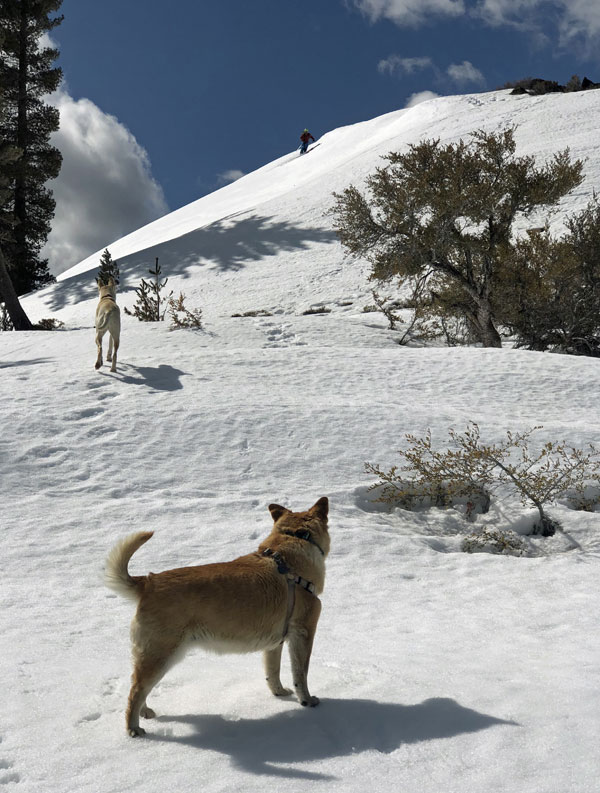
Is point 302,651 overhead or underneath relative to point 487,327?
underneath

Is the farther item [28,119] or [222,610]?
[28,119]

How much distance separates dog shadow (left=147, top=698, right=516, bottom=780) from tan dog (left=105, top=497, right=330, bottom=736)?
213 mm

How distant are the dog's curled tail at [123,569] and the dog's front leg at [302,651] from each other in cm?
94

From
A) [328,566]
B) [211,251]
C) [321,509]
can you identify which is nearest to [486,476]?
[328,566]

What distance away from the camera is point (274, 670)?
3521mm

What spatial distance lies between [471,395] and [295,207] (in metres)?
31.8

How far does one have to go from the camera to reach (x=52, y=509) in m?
7.48

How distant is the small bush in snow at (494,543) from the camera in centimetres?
712

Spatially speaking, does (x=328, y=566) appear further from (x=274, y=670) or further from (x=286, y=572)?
(x=286, y=572)

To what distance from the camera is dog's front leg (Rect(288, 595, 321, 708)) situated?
3.34 meters

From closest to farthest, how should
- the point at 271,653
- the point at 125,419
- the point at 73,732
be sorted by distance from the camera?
the point at 73,732
the point at 271,653
the point at 125,419

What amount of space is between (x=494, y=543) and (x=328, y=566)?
7.28 ft

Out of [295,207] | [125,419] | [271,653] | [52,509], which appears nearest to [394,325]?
[125,419]

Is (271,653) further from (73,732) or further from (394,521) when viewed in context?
(394,521)
